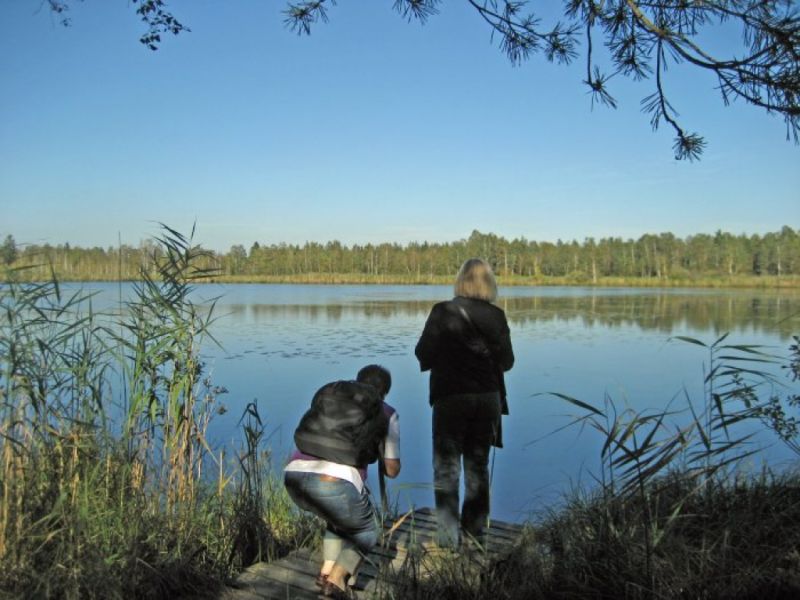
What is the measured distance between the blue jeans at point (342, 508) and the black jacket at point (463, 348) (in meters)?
0.69

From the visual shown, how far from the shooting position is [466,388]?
312 centimetres

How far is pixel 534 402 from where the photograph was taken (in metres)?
10.6

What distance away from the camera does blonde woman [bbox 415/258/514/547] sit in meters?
3.12

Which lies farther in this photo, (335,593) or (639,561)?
(335,593)

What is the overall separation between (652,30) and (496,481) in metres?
5.16

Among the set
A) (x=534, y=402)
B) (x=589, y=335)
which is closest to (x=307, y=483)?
(x=534, y=402)

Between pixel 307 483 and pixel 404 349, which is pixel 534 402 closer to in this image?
pixel 404 349

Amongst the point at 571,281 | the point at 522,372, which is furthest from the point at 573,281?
the point at 522,372

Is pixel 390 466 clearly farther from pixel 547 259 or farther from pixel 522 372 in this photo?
pixel 547 259

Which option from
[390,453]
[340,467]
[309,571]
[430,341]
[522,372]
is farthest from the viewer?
[522,372]

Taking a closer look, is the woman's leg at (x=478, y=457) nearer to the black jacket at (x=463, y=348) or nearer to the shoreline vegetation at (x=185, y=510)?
the black jacket at (x=463, y=348)

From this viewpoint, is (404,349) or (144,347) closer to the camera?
(144,347)

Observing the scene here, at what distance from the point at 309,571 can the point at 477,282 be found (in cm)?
158

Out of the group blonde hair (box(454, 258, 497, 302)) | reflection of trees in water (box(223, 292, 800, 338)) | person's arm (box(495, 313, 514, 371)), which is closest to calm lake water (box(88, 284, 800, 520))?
reflection of trees in water (box(223, 292, 800, 338))
